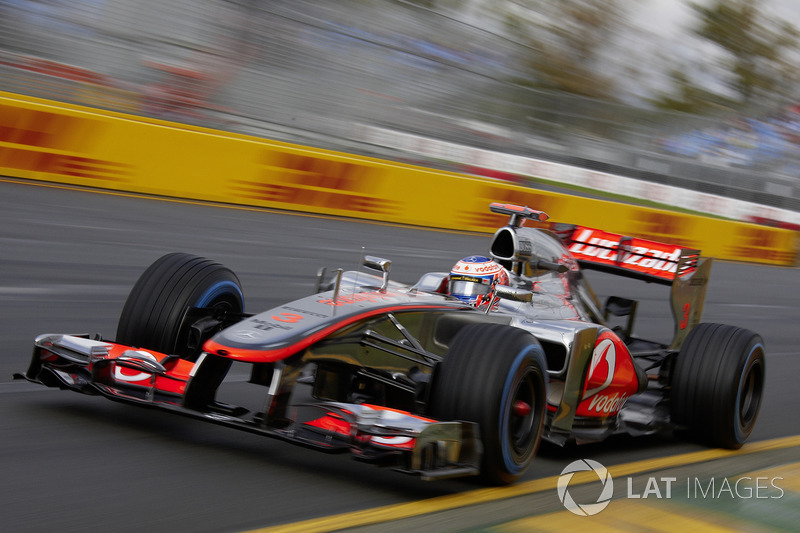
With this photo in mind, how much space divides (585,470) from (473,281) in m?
1.26

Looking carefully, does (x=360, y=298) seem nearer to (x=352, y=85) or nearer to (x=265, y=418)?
(x=265, y=418)

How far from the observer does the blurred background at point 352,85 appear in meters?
13.4

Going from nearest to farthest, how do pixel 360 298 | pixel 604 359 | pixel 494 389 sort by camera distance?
pixel 494 389, pixel 360 298, pixel 604 359

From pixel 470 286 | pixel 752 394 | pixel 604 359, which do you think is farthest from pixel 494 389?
pixel 752 394

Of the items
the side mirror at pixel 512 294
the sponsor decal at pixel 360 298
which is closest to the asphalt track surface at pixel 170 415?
the sponsor decal at pixel 360 298

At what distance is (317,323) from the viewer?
14.8 ft

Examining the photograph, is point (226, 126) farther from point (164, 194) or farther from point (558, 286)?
point (558, 286)

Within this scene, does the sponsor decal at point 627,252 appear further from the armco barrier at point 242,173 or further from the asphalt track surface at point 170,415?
the armco barrier at point 242,173

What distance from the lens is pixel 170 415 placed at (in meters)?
5.07

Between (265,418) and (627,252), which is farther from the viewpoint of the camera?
(627,252)

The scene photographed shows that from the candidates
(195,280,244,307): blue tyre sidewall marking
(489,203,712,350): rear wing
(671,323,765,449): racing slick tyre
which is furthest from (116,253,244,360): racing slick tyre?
(671,323,765,449): racing slick tyre

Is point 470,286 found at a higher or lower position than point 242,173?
lower

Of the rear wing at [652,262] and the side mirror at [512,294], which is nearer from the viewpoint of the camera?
the side mirror at [512,294]

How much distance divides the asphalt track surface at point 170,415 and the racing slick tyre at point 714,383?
189mm
